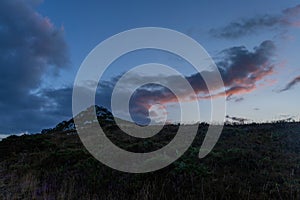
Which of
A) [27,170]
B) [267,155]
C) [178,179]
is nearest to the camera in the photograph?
[178,179]

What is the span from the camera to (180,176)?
346 inches

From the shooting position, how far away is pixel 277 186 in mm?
7938

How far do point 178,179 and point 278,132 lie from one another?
8544 mm

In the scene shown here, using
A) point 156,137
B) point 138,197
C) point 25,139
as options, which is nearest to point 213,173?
point 138,197

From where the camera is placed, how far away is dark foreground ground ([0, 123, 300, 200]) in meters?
7.80

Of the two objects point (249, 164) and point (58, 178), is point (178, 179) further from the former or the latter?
point (58, 178)

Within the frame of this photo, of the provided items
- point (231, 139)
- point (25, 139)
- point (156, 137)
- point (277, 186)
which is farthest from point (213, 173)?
point (25, 139)

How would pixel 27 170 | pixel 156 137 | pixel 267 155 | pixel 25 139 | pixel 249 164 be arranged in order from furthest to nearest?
1. pixel 25 139
2. pixel 156 137
3. pixel 27 170
4. pixel 267 155
5. pixel 249 164

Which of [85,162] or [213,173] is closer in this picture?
[213,173]

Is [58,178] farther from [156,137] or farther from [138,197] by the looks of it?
[156,137]

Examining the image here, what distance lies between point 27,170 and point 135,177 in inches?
205

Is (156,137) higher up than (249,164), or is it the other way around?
(156,137)

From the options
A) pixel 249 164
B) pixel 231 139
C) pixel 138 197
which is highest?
pixel 231 139

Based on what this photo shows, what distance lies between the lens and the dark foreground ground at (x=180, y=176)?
7.80 meters
